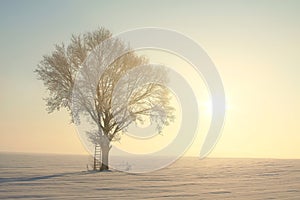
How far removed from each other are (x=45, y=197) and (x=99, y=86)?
19.2 metres

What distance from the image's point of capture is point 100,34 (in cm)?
3438

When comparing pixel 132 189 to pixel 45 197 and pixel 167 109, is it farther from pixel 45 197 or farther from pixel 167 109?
pixel 167 109

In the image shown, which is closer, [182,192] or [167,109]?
[182,192]

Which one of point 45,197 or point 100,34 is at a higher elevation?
point 100,34

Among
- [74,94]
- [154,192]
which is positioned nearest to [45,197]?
[154,192]

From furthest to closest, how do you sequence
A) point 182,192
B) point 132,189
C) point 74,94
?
point 74,94
point 132,189
point 182,192

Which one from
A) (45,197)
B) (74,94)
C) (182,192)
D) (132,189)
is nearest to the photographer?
(45,197)

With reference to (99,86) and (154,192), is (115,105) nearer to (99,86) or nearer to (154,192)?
(99,86)

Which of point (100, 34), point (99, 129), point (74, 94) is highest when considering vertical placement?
point (100, 34)

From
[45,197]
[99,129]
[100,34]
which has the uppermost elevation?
[100,34]

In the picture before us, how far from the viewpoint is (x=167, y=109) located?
35.0 metres

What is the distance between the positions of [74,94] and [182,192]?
18.1 m

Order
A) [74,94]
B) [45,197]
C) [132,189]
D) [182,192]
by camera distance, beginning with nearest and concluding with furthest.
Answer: [45,197] → [182,192] → [132,189] → [74,94]

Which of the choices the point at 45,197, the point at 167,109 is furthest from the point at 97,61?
the point at 45,197
